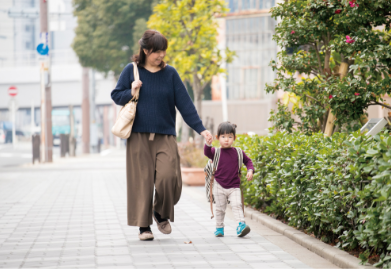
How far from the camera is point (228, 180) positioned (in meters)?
6.26

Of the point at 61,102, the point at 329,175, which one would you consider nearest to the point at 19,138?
the point at 61,102

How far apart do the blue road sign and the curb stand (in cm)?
1730

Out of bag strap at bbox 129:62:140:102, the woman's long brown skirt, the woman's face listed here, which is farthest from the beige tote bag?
the woman's face

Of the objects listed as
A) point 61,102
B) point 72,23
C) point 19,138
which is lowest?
point 19,138

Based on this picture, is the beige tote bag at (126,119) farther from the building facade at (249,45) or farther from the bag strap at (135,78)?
the building facade at (249,45)

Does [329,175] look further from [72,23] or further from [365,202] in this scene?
[72,23]

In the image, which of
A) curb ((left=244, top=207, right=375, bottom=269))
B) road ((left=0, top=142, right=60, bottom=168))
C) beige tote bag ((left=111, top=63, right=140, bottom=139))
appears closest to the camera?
curb ((left=244, top=207, right=375, bottom=269))

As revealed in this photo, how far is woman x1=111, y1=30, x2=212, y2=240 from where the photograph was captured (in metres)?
5.93

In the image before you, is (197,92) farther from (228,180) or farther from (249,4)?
(249,4)

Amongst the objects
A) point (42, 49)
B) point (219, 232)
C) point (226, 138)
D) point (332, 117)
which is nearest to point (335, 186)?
point (226, 138)

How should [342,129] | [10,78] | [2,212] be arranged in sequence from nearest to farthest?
1. [342,129]
2. [2,212]
3. [10,78]

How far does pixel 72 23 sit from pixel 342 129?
75009 millimetres

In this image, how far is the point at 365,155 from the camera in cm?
434

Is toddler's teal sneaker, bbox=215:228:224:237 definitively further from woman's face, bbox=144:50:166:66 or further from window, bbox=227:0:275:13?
window, bbox=227:0:275:13
